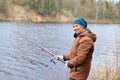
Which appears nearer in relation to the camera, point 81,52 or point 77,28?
point 81,52

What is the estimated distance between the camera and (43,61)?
18.8 metres

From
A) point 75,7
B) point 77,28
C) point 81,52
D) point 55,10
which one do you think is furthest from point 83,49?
point 75,7

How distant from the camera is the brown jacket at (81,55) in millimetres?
6066

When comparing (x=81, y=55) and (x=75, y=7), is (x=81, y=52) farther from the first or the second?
(x=75, y=7)

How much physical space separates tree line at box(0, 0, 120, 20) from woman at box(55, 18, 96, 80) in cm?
6183

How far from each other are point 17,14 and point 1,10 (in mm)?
3747

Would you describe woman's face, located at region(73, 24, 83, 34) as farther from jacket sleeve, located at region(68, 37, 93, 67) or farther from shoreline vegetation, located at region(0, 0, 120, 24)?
shoreline vegetation, located at region(0, 0, 120, 24)

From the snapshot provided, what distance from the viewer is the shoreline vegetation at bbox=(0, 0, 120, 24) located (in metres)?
69.4

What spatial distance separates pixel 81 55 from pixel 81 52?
6 centimetres

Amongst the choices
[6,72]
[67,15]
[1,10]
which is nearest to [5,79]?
[6,72]

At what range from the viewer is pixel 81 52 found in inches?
238

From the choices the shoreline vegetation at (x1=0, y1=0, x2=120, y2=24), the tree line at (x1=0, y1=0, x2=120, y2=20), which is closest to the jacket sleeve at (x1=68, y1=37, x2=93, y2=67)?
the shoreline vegetation at (x1=0, y1=0, x2=120, y2=24)

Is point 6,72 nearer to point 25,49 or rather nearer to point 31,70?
point 31,70

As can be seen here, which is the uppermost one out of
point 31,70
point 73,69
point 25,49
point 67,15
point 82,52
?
point 82,52
